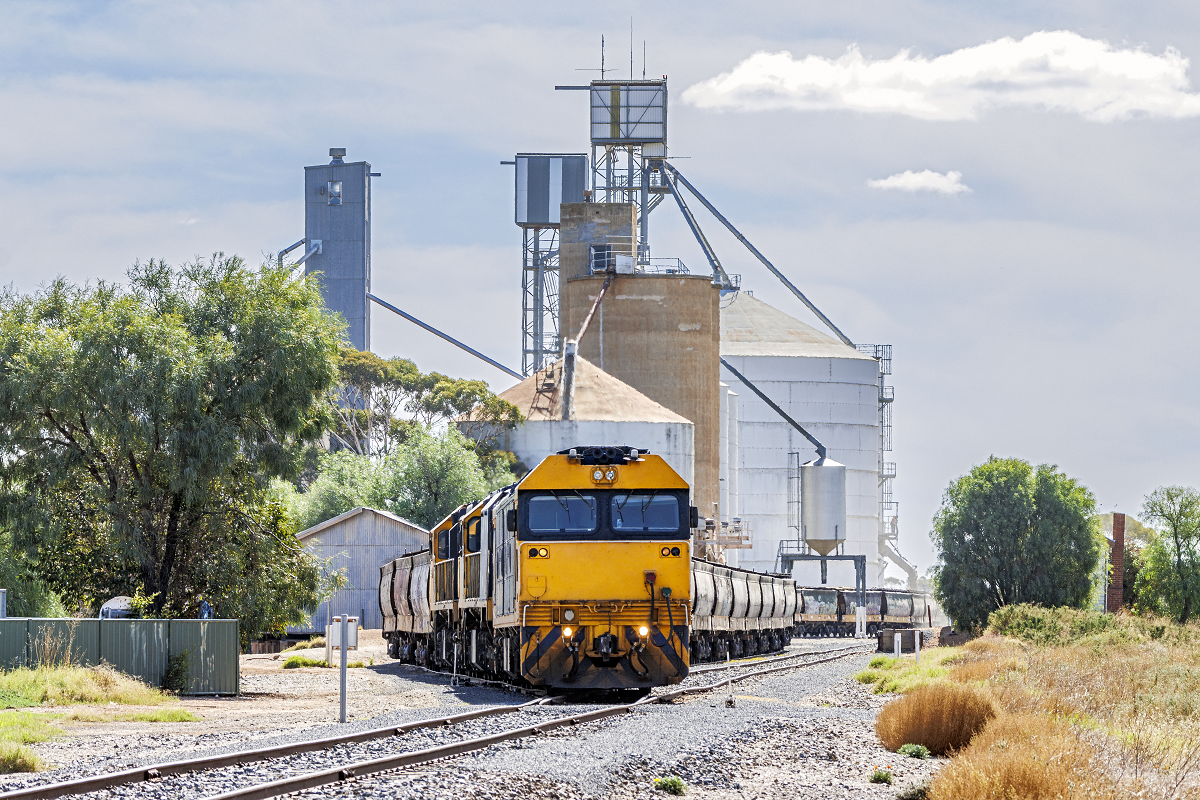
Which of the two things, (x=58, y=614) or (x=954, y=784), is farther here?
(x=58, y=614)

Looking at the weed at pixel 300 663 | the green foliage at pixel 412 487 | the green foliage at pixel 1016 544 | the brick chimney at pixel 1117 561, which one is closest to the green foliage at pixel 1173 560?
the brick chimney at pixel 1117 561

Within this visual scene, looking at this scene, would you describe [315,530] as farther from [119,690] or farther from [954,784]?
[954,784]

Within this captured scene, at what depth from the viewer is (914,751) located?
14.6 m

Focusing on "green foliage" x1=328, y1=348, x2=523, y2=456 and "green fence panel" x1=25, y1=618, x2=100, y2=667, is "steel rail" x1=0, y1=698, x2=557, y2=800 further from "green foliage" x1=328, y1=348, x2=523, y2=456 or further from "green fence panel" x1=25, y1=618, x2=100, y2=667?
"green foliage" x1=328, y1=348, x2=523, y2=456

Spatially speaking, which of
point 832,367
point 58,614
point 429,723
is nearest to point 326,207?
point 832,367

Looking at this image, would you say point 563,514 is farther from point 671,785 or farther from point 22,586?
point 22,586

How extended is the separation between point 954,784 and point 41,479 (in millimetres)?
24885

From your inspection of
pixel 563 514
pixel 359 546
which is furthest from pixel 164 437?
pixel 359 546

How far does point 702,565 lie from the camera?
38.5 m

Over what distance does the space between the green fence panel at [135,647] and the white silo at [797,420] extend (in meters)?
77.5

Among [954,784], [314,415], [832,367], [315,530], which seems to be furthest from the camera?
[832,367]

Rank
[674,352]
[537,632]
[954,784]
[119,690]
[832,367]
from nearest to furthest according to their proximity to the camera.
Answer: [954,784] < [537,632] < [119,690] < [674,352] < [832,367]

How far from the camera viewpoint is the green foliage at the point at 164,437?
2975 cm

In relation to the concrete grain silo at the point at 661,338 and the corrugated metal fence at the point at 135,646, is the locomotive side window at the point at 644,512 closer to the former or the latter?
the corrugated metal fence at the point at 135,646
